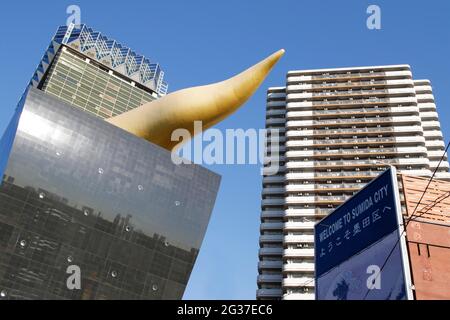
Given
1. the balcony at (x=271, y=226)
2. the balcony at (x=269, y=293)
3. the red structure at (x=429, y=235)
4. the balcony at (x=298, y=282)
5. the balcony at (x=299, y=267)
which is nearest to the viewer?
the red structure at (x=429, y=235)

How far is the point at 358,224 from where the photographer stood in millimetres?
21922

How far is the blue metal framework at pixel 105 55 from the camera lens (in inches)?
3580

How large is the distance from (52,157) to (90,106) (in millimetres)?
67523

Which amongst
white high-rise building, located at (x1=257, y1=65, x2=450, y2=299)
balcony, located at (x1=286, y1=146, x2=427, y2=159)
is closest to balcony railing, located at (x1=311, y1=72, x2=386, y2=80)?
white high-rise building, located at (x1=257, y1=65, x2=450, y2=299)

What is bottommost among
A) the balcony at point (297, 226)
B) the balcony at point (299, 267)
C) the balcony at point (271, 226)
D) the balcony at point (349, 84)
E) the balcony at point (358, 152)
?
the balcony at point (299, 267)

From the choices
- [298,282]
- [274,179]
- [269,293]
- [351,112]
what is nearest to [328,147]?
[351,112]

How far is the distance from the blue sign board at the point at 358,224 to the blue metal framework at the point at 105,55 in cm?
7657

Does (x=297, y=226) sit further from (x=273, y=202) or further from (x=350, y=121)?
(x=350, y=121)

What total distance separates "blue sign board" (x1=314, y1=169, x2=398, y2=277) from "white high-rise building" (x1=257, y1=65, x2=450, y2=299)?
139ft

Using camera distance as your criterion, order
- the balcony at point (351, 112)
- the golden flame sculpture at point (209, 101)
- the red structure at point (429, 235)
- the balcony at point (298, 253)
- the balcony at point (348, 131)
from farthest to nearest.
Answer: the balcony at point (351, 112) → the balcony at point (348, 131) → the balcony at point (298, 253) → the red structure at point (429, 235) → the golden flame sculpture at point (209, 101)

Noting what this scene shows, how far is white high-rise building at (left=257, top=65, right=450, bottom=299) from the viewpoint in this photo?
70.5 metres

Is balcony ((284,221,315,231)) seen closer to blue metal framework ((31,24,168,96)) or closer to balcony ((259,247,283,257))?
balcony ((259,247,283,257))

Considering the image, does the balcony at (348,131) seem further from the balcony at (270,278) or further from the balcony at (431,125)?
the balcony at (270,278)

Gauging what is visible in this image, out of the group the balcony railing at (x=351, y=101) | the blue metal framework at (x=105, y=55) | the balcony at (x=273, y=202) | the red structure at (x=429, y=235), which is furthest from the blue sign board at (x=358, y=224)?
the blue metal framework at (x=105, y=55)
